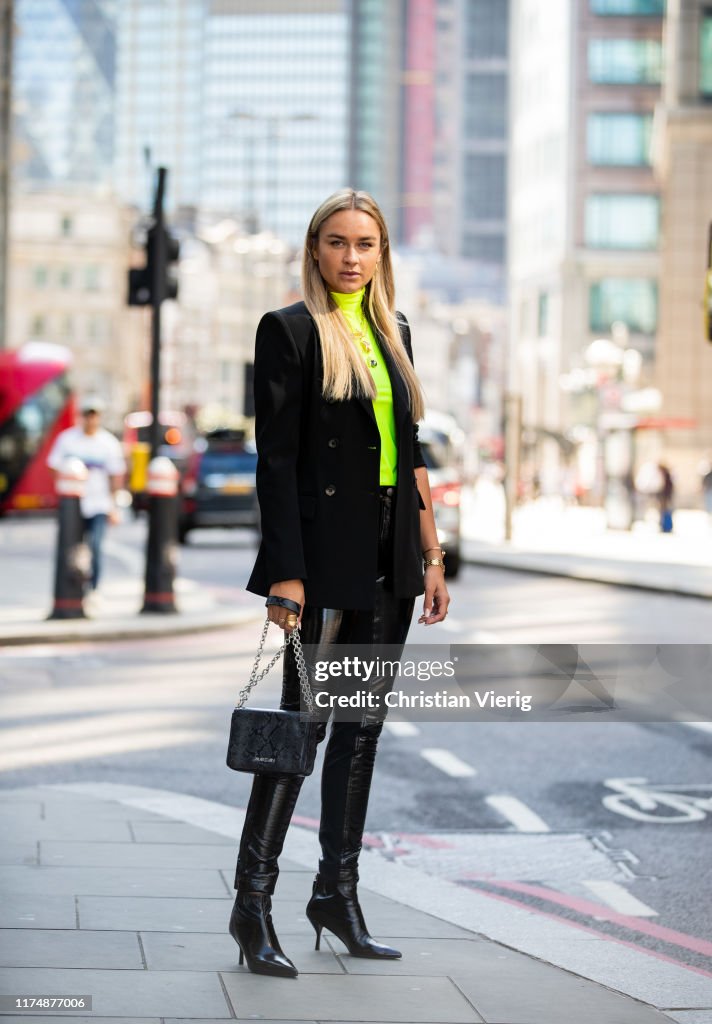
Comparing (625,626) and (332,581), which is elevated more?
(332,581)

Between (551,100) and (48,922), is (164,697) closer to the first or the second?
(48,922)

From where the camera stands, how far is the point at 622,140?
88000 millimetres

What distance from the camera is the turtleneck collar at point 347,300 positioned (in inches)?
185

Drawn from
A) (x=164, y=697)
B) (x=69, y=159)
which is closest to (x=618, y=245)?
(x=69, y=159)

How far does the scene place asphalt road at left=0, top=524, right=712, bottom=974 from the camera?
6055 mm

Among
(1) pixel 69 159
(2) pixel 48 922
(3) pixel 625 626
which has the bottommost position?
(3) pixel 625 626

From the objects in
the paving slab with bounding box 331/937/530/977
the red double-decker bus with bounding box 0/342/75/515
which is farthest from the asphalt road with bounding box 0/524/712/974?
the red double-decker bus with bounding box 0/342/75/515

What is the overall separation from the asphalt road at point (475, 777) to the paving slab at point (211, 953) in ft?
3.17

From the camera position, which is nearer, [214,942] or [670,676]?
[214,942]

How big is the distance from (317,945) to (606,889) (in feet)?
5.14

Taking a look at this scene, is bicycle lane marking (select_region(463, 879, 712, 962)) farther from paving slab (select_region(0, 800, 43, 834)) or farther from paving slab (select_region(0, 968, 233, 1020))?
paving slab (select_region(0, 800, 43, 834))

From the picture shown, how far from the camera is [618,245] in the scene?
8744cm

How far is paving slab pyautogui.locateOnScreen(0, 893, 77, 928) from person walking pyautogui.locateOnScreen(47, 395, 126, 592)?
38.0 feet

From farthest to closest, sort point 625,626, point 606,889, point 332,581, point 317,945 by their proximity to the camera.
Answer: point 625,626 → point 606,889 → point 317,945 → point 332,581
